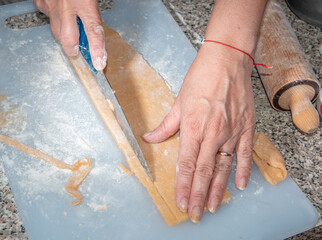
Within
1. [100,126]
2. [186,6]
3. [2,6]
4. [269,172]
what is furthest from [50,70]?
[269,172]

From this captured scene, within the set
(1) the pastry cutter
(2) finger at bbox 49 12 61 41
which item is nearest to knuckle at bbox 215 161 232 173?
(1) the pastry cutter

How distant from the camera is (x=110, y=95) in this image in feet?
4.10

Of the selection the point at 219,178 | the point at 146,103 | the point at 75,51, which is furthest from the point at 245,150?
the point at 75,51

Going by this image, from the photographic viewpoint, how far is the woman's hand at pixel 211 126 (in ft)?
3.57

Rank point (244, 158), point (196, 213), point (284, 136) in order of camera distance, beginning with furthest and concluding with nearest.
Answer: point (284, 136)
point (244, 158)
point (196, 213)

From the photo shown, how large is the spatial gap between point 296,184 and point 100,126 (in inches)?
25.8

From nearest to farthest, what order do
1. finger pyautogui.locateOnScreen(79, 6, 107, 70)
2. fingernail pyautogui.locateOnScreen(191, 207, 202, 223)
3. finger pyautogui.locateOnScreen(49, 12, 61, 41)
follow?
fingernail pyautogui.locateOnScreen(191, 207, 202, 223), finger pyautogui.locateOnScreen(79, 6, 107, 70), finger pyautogui.locateOnScreen(49, 12, 61, 41)

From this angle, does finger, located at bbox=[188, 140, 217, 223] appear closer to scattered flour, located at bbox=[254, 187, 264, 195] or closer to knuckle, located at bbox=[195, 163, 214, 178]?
knuckle, located at bbox=[195, 163, 214, 178]

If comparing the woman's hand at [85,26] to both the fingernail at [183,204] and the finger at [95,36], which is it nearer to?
the finger at [95,36]

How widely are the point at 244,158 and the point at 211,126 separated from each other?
149 mm

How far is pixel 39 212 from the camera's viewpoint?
110cm

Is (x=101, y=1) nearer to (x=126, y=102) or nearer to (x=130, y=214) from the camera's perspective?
(x=126, y=102)

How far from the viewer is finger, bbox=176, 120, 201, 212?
1078mm

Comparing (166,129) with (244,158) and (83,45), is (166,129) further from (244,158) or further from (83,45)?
(83,45)
